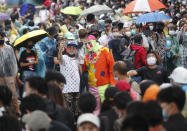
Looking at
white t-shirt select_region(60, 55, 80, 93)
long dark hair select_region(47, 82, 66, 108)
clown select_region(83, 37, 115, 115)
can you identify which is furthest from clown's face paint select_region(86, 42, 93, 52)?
long dark hair select_region(47, 82, 66, 108)

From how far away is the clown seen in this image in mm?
8562

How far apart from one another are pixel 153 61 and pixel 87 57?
4.63ft

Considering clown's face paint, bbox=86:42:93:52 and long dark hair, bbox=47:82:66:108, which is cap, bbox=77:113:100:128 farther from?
clown's face paint, bbox=86:42:93:52

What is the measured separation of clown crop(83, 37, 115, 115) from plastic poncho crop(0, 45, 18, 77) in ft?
5.49

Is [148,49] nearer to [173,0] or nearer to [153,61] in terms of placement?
[153,61]

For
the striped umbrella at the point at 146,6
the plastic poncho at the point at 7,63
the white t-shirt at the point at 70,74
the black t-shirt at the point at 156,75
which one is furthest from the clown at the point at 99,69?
the striped umbrella at the point at 146,6

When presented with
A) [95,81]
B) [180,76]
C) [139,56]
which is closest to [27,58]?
[95,81]

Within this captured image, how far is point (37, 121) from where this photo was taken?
186 inches

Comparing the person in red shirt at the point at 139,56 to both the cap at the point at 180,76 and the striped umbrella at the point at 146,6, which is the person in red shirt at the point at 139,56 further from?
the striped umbrella at the point at 146,6

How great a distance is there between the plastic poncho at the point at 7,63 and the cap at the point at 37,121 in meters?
4.45

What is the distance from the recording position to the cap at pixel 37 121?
185 inches

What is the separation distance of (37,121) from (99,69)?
12.9ft

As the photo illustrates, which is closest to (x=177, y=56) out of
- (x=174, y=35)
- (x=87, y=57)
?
(x=174, y=35)

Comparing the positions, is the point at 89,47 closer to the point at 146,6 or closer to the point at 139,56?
the point at 139,56
